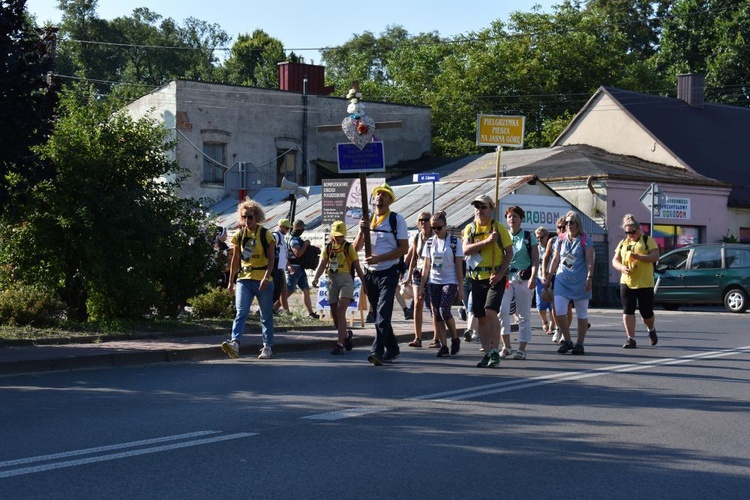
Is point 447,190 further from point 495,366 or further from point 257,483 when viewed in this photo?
point 257,483

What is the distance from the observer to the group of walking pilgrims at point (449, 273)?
472 inches

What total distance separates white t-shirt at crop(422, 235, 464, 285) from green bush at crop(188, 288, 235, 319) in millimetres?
5175

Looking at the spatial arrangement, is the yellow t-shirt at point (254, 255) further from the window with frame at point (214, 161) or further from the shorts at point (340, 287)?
the window with frame at point (214, 161)

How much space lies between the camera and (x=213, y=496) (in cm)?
572

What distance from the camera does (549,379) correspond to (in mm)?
11047

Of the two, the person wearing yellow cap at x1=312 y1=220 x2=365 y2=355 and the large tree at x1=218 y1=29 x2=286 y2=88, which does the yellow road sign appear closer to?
the person wearing yellow cap at x1=312 y1=220 x2=365 y2=355

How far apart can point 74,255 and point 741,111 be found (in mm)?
37009

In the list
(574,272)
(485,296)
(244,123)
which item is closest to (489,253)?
(485,296)

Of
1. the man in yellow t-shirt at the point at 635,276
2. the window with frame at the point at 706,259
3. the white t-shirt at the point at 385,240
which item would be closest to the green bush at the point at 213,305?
the white t-shirt at the point at 385,240

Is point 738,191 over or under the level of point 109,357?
over

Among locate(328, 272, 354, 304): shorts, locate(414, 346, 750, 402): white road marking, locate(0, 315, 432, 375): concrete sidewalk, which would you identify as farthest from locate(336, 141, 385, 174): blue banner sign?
locate(414, 346, 750, 402): white road marking

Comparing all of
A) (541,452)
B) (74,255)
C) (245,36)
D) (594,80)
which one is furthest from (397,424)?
(245,36)

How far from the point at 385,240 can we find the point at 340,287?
74.5 inches

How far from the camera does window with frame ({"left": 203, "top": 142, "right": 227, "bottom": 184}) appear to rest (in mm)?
43572
